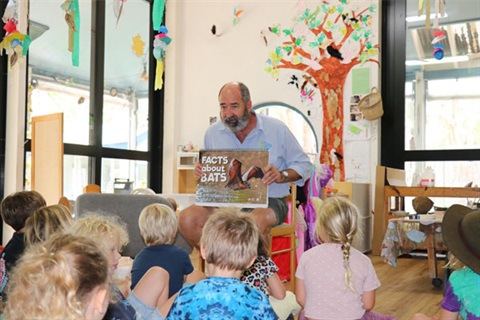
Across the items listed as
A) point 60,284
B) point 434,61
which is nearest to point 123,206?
point 60,284

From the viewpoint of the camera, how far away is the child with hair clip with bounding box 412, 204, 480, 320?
1655 mm

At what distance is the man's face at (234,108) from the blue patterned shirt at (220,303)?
1.84 metres

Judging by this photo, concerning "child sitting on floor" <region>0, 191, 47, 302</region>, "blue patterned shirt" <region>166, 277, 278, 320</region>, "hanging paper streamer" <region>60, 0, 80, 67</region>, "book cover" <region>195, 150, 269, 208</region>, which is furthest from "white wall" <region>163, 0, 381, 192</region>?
"blue patterned shirt" <region>166, 277, 278, 320</region>

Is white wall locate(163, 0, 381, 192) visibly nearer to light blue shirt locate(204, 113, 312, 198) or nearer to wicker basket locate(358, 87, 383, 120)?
wicker basket locate(358, 87, 383, 120)

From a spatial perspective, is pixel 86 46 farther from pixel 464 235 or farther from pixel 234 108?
pixel 464 235

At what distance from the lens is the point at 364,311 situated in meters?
2.24

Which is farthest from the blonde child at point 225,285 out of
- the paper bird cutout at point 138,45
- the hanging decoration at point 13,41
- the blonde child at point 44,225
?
the paper bird cutout at point 138,45

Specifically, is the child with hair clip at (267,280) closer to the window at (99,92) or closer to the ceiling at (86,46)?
the window at (99,92)

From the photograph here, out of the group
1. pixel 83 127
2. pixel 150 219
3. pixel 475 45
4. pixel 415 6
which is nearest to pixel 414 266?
pixel 475 45

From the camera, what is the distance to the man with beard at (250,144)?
10.1 feet

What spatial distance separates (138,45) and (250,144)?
13.9 ft

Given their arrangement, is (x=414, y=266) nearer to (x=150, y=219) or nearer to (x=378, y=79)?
(x=378, y=79)

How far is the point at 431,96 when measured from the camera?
6.09 meters

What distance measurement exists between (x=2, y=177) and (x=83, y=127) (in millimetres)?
1240
